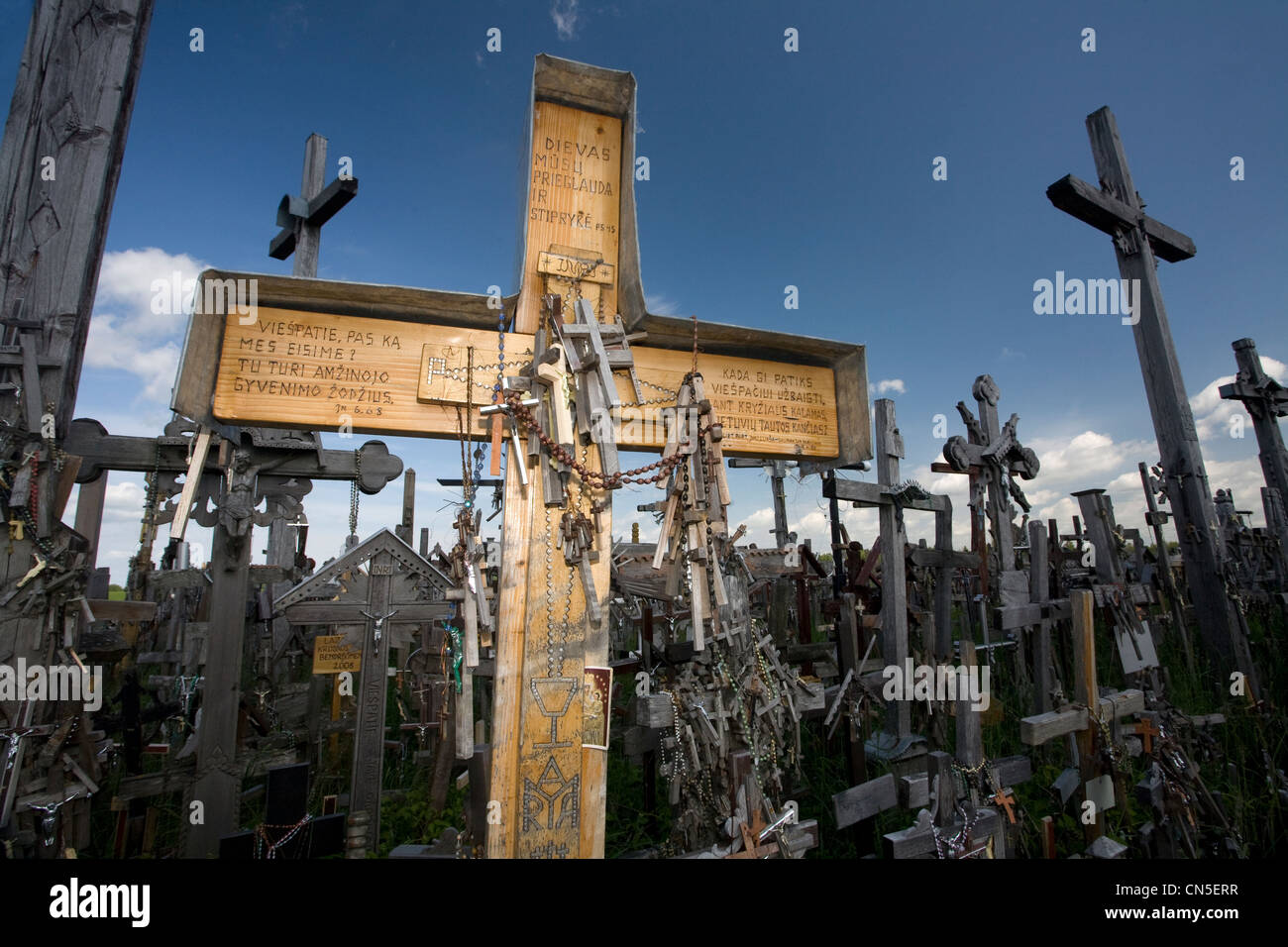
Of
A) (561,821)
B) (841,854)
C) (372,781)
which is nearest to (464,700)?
(561,821)

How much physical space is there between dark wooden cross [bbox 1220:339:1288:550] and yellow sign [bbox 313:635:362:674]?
15.4 metres

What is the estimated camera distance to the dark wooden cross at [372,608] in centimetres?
648

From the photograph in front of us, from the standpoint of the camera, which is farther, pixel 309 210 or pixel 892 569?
pixel 309 210

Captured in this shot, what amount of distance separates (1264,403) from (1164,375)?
3.99 metres

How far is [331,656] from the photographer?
26.8ft

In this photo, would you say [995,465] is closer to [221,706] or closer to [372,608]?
[372,608]

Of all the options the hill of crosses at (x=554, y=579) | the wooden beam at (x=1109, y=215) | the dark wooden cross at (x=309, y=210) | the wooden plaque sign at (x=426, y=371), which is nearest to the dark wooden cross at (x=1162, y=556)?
the hill of crosses at (x=554, y=579)

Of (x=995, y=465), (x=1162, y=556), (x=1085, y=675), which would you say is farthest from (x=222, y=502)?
(x=1162, y=556)

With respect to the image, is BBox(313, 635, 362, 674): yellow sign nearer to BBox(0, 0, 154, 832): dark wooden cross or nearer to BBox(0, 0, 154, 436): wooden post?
BBox(0, 0, 154, 832): dark wooden cross

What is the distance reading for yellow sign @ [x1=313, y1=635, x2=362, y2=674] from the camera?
26.4 ft

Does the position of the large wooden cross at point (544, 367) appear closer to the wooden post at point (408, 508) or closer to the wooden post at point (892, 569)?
the wooden post at point (892, 569)

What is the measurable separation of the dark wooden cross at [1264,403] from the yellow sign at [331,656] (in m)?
15.4
